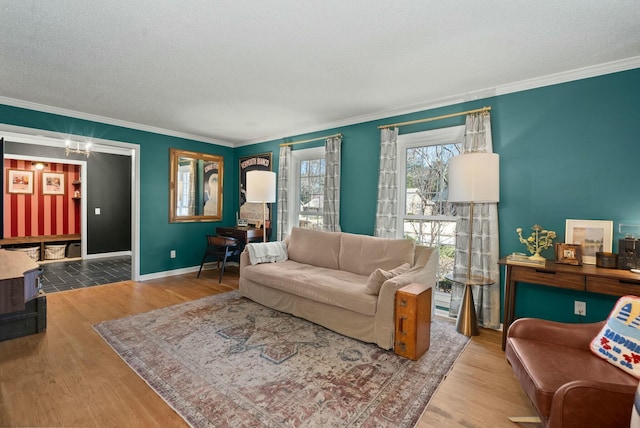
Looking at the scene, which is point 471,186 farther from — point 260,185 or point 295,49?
point 260,185

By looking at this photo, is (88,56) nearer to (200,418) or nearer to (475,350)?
(200,418)

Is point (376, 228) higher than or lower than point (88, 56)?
lower

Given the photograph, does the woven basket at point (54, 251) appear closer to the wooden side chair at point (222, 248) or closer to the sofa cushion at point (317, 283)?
the wooden side chair at point (222, 248)

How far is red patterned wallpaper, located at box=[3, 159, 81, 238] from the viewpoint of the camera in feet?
19.4

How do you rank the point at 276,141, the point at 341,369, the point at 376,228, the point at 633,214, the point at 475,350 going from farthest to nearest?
the point at 276,141
the point at 376,228
the point at 475,350
the point at 633,214
the point at 341,369

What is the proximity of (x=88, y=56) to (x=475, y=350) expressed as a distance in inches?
164

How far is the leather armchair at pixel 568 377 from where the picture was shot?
4.12 ft

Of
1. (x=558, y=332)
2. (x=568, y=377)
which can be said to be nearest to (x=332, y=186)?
(x=558, y=332)

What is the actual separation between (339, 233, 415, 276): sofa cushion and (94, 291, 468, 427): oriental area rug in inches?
31.1

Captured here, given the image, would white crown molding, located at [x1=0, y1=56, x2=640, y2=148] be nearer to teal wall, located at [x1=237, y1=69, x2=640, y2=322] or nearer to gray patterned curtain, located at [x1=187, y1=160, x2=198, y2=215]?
teal wall, located at [x1=237, y1=69, x2=640, y2=322]

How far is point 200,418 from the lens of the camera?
1.74m

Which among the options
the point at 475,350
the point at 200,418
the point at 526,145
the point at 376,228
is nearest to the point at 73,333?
the point at 200,418

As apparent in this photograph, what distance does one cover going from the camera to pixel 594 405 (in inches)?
49.9

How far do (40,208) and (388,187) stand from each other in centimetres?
719
